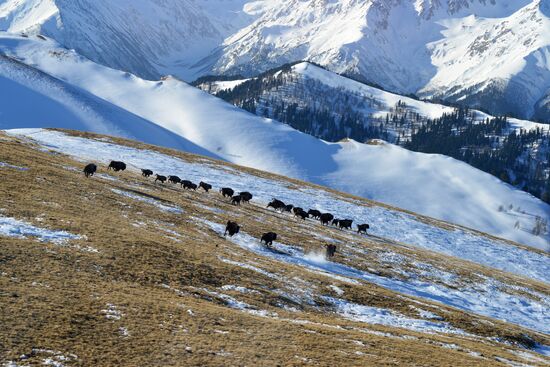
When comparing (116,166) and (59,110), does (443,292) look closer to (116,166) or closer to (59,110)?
(116,166)

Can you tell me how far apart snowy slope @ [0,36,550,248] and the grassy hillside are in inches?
3932

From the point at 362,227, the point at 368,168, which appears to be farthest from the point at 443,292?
the point at 368,168

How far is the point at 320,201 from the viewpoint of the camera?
7225cm

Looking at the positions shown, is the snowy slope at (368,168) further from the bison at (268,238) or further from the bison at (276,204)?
the bison at (268,238)

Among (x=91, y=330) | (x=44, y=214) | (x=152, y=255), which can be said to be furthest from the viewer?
(x=44, y=214)

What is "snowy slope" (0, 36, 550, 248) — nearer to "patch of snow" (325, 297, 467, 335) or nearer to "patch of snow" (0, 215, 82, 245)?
"patch of snow" (325, 297, 467, 335)

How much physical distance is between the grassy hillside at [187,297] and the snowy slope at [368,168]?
99868 mm

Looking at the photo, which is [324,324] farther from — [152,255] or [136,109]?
[136,109]

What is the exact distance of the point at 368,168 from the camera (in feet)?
519

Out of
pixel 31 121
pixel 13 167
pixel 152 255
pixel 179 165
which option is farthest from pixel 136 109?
pixel 152 255

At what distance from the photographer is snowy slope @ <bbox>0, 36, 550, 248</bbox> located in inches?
5443

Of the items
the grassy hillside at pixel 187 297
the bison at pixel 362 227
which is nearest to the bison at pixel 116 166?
the grassy hillside at pixel 187 297

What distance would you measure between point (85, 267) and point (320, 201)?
53242 mm

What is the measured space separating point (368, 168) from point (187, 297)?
14089 cm
